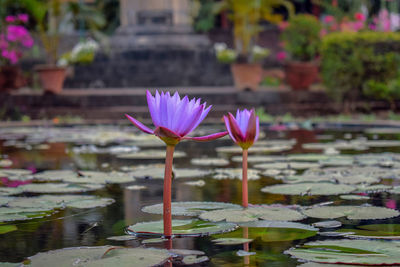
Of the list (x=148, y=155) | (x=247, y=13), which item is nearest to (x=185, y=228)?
(x=148, y=155)

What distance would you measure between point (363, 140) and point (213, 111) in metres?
4.89

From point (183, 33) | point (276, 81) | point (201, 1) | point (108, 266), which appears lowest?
point (108, 266)

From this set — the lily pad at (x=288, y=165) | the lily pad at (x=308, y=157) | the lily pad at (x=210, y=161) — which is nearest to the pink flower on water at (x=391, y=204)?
the lily pad at (x=288, y=165)

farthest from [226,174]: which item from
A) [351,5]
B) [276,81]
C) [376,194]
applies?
[351,5]

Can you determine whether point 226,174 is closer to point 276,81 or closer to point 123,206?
point 123,206

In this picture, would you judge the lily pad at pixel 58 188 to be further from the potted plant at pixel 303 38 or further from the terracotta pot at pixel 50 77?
the potted plant at pixel 303 38

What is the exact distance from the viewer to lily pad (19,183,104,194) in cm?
436

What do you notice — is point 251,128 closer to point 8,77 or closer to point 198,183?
point 198,183

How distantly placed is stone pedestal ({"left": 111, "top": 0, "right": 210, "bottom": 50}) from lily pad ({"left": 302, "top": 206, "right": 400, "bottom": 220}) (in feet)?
45.4

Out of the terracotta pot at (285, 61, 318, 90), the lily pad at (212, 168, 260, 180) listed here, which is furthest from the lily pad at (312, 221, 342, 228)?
the terracotta pot at (285, 61, 318, 90)

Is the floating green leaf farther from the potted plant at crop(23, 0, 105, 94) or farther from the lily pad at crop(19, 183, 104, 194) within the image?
the potted plant at crop(23, 0, 105, 94)

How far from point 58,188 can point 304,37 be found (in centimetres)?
1194

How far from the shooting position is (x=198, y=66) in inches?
643

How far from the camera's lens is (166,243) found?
2840mm
